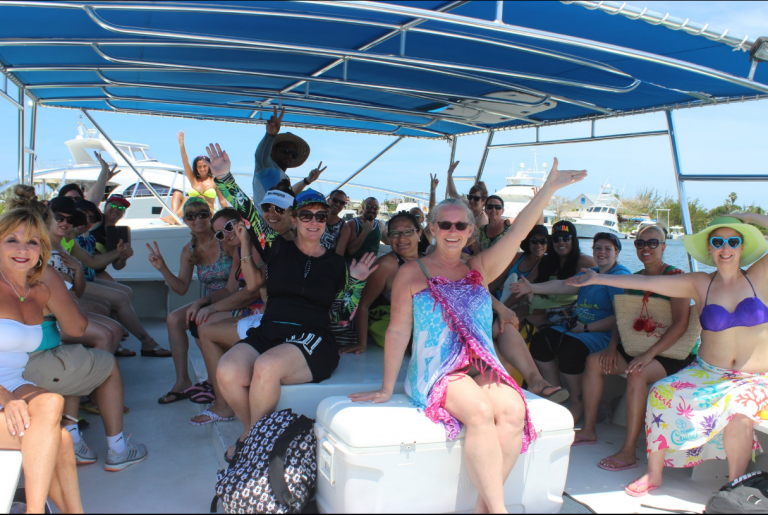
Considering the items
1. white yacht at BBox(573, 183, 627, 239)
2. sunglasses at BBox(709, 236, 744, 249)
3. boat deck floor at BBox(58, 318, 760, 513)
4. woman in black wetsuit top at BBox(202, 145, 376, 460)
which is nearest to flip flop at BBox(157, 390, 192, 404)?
boat deck floor at BBox(58, 318, 760, 513)

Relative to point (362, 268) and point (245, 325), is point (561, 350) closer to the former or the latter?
point (362, 268)

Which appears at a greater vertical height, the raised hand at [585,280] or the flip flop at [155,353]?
the raised hand at [585,280]

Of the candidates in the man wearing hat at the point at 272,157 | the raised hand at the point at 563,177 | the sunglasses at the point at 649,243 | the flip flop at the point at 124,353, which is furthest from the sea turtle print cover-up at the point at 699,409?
the flip flop at the point at 124,353

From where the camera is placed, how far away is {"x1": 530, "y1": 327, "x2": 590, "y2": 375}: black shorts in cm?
334

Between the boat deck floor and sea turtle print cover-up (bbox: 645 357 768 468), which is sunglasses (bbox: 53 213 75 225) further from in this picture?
sea turtle print cover-up (bbox: 645 357 768 468)

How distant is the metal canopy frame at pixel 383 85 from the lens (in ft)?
7.32

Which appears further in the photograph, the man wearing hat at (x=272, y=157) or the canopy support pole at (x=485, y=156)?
the canopy support pole at (x=485, y=156)

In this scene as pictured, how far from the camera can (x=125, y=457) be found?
2.66m

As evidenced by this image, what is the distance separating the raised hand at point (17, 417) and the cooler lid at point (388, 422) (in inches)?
44.4

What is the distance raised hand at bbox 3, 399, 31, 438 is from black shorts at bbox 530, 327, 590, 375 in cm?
276

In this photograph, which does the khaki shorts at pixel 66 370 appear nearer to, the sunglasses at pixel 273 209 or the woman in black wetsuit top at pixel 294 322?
the woman in black wetsuit top at pixel 294 322

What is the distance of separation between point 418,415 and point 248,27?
217 cm

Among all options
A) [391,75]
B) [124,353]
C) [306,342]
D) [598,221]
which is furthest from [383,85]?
[598,221]

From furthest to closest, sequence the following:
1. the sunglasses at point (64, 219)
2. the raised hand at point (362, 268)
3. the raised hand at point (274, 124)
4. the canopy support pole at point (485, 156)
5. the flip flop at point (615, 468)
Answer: the canopy support pole at point (485, 156) → the raised hand at point (274, 124) → the sunglasses at point (64, 219) → the raised hand at point (362, 268) → the flip flop at point (615, 468)
